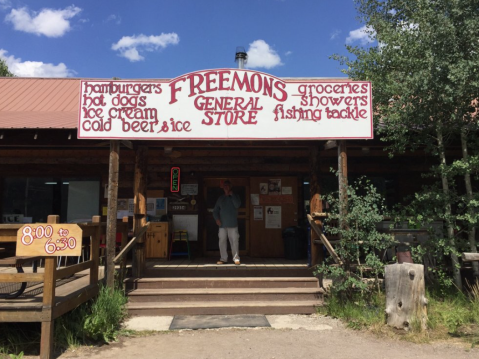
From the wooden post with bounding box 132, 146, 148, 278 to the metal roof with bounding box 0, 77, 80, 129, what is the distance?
1.31 meters

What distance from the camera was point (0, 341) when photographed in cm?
482

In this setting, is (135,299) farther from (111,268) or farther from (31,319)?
(31,319)

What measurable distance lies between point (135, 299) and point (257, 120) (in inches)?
141

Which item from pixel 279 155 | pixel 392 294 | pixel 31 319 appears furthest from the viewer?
pixel 279 155

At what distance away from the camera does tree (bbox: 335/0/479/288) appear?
596 centimetres

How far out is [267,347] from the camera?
15.4 feet

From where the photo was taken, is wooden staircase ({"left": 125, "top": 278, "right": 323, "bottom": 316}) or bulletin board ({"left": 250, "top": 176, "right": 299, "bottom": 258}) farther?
bulletin board ({"left": 250, "top": 176, "right": 299, "bottom": 258})

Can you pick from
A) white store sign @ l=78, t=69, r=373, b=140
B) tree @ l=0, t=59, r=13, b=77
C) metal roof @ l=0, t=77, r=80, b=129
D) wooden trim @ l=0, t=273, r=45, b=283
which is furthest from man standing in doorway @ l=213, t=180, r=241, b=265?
tree @ l=0, t=59, r=13, b=77

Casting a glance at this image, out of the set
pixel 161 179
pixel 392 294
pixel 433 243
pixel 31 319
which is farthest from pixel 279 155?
pixel 31 319

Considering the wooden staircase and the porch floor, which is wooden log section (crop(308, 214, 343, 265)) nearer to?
the wooden staircase

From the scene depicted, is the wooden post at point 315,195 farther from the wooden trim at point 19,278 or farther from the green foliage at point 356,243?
the wooden trim at point 19,278

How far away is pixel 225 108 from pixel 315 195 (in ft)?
8.10

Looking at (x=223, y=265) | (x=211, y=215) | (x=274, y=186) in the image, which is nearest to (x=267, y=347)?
(x=223, y=265)

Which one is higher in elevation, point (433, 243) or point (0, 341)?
point (433, 243)
